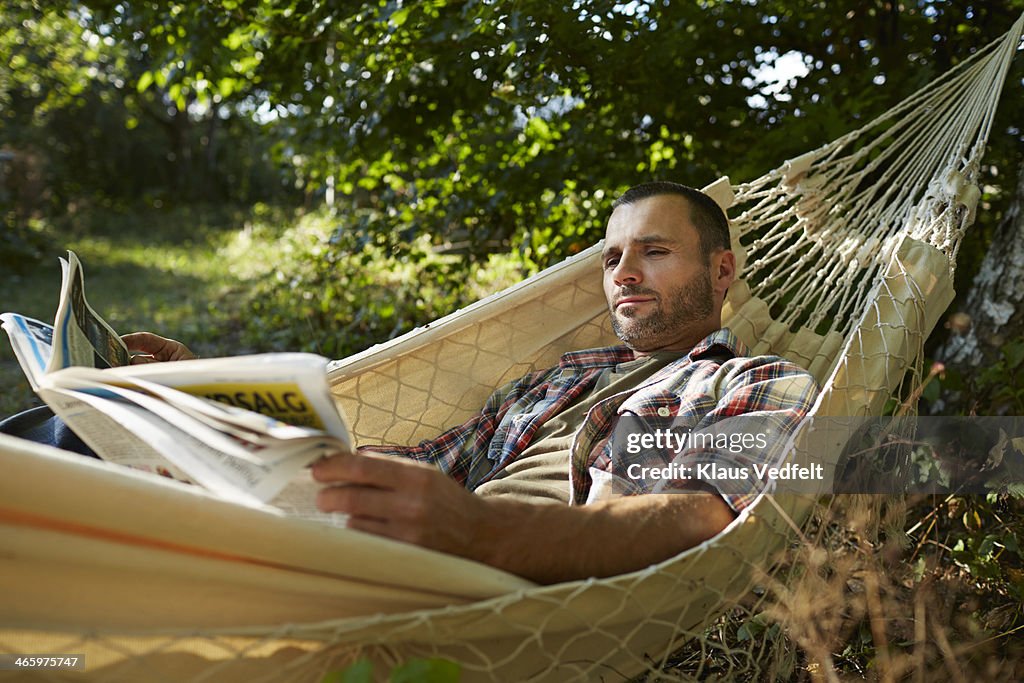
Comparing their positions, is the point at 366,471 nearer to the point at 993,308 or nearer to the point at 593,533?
the point at 593,533

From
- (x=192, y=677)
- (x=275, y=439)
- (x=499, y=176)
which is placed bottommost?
(x=192, y=677)

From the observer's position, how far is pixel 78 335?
1330mm

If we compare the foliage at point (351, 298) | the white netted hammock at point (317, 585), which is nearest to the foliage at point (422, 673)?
the white netted hammock at point (317, 585)

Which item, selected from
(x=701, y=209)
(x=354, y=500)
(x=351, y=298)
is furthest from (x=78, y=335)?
A: (x=351, y=298)

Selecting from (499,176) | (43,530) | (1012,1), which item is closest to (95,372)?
(43,530)

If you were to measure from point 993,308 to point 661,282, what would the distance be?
0.99m

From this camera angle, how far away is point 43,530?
0.87 metres

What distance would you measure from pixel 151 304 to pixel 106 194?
8.45 m

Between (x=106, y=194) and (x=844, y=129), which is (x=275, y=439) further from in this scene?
(x=106, y=194)

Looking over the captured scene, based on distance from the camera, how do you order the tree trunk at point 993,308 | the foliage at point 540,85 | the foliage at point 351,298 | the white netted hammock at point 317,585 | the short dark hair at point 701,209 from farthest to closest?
1. the foliage at point 351,298
2. the foliage at point 540,85
3. the tree trunk at point 993,308
4. the short dark hair at point 701,209
5. the white netted hammock at point 317,585

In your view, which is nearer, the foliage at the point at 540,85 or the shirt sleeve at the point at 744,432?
the shirt sleeve at the point at 744,432

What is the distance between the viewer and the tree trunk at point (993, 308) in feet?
6.83

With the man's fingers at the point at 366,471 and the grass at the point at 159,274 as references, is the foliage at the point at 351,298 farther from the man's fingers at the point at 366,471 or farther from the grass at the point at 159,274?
Answer: the man's fingers at the point at 366,471

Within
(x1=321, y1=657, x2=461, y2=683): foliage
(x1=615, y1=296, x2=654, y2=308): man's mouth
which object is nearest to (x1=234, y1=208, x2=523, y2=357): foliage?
(x1=615, y1=296, x2=654, y2=308): man's mouth
